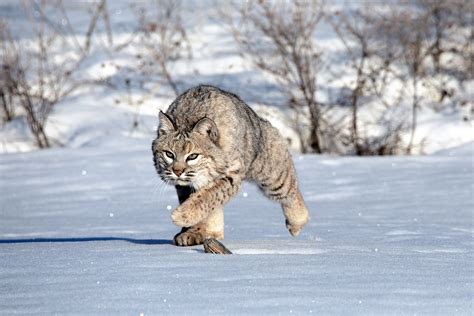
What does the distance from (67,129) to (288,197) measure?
29.3 ft

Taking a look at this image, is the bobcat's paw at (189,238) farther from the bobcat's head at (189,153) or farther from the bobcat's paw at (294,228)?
the bobcat's paw at (294,228)

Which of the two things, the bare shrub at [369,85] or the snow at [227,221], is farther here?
the bare shrub at [369,85]

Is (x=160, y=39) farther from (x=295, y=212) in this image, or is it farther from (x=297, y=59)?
(x=295, y=212)

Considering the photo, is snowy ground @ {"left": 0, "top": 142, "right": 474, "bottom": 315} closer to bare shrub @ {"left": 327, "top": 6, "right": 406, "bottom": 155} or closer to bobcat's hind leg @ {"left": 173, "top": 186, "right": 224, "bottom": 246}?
bobcat's hind leg @ {"left": 173, "top": 186, "right": 224, "bottom": 246}

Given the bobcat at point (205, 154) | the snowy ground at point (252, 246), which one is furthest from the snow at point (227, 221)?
the bobcat at point (205, 154)

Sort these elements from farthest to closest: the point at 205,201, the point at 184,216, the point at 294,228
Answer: the point at 294,228 → the point at 205,201 → the point at 184,216

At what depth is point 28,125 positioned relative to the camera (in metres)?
15.9

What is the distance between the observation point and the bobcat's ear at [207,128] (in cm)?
642

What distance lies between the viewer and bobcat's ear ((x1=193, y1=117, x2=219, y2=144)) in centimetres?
642

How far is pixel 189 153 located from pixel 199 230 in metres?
0.58

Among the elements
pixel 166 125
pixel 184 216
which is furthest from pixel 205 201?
pixel 166 125

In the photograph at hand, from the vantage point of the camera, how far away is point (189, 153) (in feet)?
21.2

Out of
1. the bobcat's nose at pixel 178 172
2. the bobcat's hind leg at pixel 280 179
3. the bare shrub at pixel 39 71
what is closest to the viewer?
the bobcat's nose at pixel 178 172

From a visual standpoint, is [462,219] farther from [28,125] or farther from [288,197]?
[28,125]
